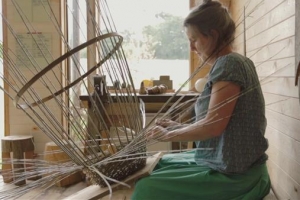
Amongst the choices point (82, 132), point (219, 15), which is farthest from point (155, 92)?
point (82, 132)

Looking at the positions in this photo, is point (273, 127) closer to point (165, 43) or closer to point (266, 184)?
point (266, 184)

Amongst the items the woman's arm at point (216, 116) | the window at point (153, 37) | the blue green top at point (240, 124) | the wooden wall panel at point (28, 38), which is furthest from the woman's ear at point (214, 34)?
the wooden wall panel at point (28, 38)

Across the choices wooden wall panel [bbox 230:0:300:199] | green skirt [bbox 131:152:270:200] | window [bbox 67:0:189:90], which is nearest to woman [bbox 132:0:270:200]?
green skirt [bbox 131:152:270:200]

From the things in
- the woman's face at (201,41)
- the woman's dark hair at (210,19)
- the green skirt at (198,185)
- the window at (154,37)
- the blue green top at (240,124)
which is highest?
the window at (154,37)

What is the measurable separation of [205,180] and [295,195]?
437mm

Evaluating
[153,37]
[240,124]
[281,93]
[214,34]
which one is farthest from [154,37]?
[240,124]

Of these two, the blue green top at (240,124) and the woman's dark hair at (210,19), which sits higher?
the woman's dark hair at (210,19)

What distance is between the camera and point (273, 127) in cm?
171

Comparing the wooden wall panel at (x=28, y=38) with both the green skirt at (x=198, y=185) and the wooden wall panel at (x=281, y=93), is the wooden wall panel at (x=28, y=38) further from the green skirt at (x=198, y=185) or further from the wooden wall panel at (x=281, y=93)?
the green skirt at (x=198, y=185)

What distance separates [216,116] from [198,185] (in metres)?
0.24

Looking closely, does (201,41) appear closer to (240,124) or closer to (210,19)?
(210,19)

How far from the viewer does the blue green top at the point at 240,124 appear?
1.17m

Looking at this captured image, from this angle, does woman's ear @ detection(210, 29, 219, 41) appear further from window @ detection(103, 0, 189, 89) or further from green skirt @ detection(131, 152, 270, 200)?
window @ detection(103, 0, 189, 89)

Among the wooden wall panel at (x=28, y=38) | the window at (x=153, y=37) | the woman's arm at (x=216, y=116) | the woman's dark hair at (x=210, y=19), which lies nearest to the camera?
the woman's arm at (x=216, y=116)
